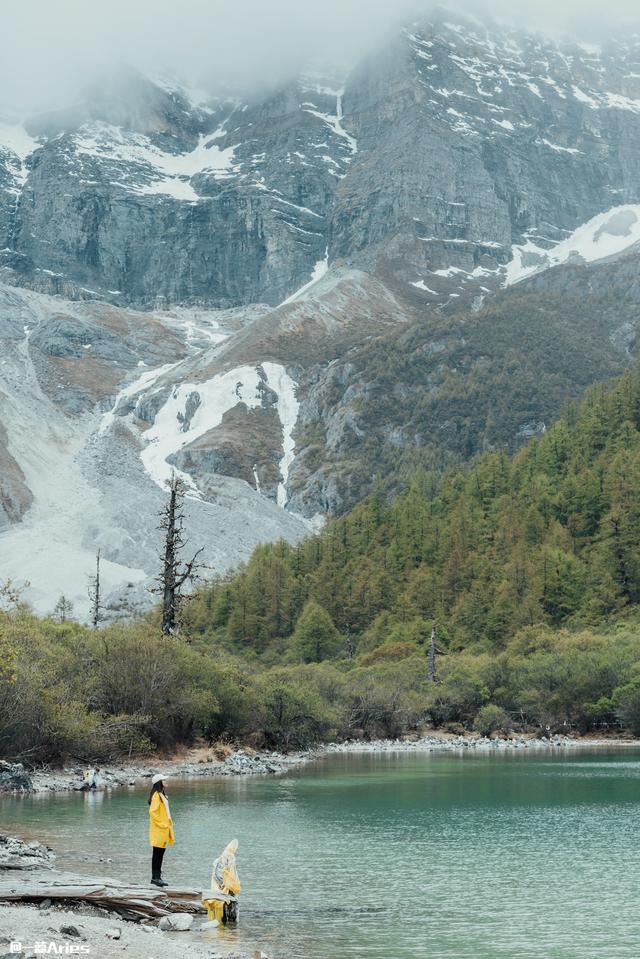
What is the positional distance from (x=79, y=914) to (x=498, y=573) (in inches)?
4055

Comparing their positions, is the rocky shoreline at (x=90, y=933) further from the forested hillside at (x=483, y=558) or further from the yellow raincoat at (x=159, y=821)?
the forested hillside at (x=483, y=558)

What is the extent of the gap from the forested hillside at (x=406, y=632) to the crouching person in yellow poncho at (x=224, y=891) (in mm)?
21672

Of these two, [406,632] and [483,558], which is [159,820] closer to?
[406,632]

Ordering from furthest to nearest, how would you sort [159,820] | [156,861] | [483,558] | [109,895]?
[483,558] < [156,861] < [159,820] < [109,895]

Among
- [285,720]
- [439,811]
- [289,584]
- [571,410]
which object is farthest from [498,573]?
[439,811]

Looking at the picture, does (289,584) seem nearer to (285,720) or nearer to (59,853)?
(285,720)

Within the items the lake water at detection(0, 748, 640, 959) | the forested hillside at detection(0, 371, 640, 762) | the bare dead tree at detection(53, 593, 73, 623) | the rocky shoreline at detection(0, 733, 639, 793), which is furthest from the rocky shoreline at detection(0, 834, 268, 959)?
the bare dead tree at detection(53, 593, 73, 623)

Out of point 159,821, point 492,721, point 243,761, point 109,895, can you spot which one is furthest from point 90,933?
point 492,721

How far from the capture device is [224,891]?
21.8m

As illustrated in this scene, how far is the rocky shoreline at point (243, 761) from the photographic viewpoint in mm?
44000

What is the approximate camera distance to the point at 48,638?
2229 inches

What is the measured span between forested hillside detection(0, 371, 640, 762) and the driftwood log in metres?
21.3

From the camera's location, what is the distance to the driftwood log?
813 inches

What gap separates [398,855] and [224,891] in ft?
34.5
